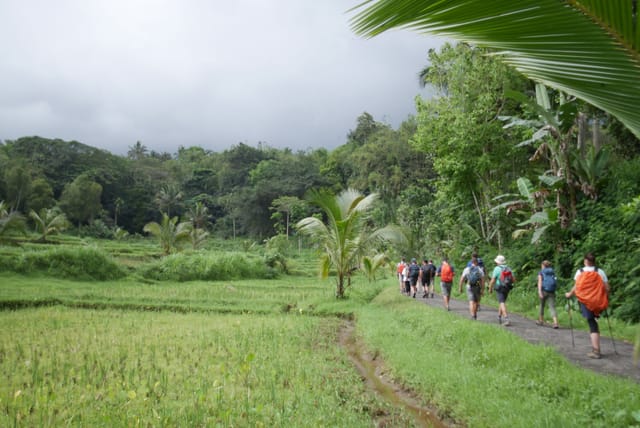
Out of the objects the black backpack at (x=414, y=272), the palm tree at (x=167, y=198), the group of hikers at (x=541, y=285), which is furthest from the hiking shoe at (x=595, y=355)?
the palm tree at (x=167, y=198)

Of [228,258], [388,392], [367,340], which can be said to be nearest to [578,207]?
[367,340]

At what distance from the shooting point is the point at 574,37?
3.24ft

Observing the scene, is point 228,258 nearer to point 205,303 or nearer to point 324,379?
point 205,303

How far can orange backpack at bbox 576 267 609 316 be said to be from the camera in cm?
587

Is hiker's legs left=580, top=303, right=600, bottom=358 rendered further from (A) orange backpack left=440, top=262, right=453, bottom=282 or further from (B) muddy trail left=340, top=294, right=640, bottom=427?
(A) orange backpack left=440, top=262, right=453, bottom=282

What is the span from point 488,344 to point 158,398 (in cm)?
486

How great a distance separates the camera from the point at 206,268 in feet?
75.7

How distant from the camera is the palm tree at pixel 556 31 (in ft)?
3.13

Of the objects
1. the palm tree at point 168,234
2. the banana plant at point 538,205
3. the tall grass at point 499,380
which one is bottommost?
the tall grass at point 499,380

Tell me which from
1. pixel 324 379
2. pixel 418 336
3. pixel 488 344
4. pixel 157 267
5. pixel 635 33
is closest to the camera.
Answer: pixel 635 33

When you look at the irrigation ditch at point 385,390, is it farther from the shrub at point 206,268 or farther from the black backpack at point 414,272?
the shrub at point 206,268

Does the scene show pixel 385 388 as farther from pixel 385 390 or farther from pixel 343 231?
pixel 343 231

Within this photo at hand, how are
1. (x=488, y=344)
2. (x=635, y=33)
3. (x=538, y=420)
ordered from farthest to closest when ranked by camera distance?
(x=488, y=344) → (x=538, y=420) → (x=635, y=33)

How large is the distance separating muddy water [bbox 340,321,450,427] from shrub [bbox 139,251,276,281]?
14.8m
